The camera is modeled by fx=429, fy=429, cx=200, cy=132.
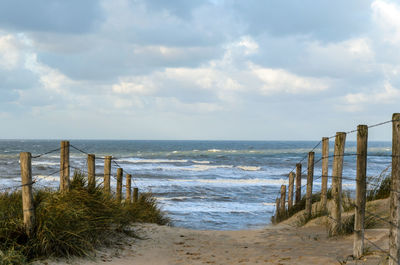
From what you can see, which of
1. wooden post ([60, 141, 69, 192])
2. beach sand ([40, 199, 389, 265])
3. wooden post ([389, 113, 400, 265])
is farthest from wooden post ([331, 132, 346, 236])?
wooden post ([60, 141, 69, 192])

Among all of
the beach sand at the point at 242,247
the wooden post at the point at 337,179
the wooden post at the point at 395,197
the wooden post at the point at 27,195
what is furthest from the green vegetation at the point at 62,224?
the wooden post at the point at 395,197

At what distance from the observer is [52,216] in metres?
6.64

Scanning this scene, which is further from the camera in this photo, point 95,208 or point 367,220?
point 367,220

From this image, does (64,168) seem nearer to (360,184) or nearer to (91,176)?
(91,176)

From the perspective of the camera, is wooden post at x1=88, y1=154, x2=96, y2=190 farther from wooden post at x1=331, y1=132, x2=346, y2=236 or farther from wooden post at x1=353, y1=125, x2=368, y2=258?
wooden post at x1=353, y1=125, x2=368, y2=258

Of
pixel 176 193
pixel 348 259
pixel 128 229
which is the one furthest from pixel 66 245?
pixel 176 193

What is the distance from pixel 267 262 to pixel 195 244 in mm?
2310

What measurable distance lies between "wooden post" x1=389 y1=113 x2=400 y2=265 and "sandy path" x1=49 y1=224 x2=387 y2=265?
0.87 m

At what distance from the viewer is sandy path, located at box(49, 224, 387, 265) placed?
23.1 feet

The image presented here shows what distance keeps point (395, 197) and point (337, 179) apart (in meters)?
3.11

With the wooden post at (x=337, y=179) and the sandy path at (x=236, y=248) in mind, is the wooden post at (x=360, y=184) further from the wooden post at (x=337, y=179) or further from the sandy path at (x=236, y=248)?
the wooden post at (x=337, y=179)

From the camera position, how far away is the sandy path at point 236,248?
704cm

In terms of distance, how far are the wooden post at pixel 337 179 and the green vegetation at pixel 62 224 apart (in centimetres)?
417

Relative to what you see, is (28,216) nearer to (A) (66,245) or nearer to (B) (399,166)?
(A) (66,245)
